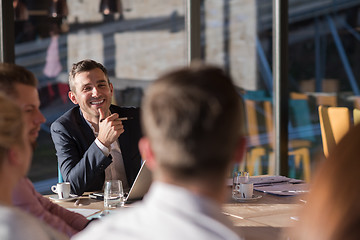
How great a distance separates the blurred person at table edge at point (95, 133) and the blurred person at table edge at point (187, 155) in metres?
1.66

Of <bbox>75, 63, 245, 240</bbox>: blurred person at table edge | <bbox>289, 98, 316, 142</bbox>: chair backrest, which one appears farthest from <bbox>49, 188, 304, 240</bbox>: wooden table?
<bbox>289, 98, 316, 142</bbox>: chair backrest

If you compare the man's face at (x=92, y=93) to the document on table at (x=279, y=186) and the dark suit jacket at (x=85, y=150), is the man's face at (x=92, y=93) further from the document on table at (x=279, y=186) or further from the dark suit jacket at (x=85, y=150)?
the document on table at (x=279, y=186)

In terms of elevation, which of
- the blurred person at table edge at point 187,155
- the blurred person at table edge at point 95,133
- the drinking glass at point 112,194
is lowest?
the drinking glass at point 112,194

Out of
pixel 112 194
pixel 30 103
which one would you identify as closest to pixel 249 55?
pixel 112 194

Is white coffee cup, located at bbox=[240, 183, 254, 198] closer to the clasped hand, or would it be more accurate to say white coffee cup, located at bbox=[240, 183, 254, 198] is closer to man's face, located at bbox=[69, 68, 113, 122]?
the clasped hand

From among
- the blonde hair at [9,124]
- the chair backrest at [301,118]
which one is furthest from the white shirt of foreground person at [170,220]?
the chair backrest at [301,118]

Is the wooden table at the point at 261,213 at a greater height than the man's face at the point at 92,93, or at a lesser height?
lesser

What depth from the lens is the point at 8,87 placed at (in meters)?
1.54

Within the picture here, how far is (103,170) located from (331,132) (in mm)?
2092

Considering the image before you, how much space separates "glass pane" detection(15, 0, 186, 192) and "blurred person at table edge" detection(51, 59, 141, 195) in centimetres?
312

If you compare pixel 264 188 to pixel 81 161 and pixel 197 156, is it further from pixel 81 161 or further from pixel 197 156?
pixel 197 156

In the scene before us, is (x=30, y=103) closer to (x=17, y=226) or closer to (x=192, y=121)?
(x=17, y=226)

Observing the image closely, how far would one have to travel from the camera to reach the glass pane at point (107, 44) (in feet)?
Result: 20.2

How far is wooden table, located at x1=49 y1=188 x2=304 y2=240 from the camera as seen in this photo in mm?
1861
